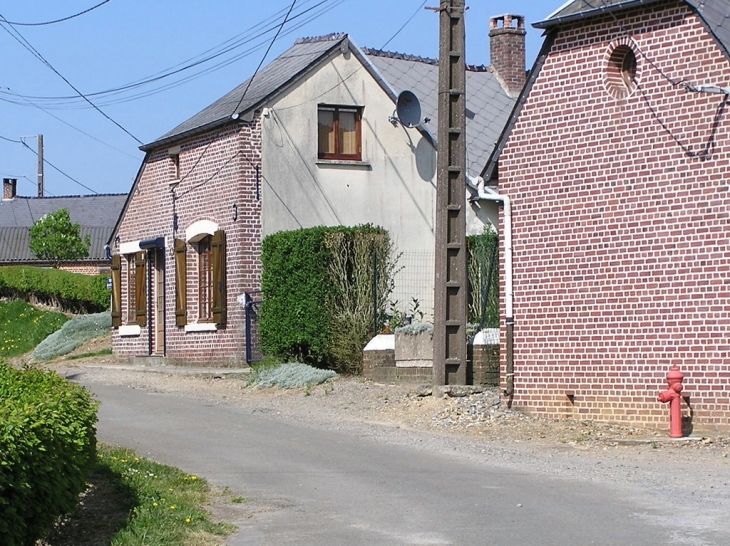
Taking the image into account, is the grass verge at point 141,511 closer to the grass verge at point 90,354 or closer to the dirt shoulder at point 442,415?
the dirt shoulder at point 442,415

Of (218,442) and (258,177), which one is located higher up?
(258,177)

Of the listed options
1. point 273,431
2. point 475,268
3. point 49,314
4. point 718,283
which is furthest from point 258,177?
point 49,314

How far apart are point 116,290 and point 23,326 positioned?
28.3ft

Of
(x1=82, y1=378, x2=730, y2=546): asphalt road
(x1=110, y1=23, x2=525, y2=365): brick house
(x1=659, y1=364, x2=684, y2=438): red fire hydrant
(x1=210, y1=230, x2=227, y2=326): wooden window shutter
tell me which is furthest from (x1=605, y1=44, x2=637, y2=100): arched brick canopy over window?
(x1=210, y1=230, x2=227, y2=326): wooden window shutter

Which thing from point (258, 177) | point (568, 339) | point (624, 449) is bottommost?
point (624, 449)

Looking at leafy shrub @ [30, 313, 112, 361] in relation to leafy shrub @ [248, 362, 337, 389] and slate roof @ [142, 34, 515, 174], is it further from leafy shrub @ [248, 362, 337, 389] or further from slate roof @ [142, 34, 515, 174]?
leafy shrub @ [248, 362, 337, 389]

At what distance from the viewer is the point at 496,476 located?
1155 cm

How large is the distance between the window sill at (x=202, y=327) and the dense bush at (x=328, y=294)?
242cm

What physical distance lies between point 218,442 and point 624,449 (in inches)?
182

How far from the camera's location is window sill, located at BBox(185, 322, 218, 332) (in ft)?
80.4

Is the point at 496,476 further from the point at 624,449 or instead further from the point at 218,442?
the point at 218,442

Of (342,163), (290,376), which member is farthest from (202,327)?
(290,376)

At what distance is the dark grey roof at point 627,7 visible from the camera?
14.4m

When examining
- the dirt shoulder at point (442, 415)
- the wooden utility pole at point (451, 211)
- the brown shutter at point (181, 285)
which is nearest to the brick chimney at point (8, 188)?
the brown shutter at point (181, 285)
